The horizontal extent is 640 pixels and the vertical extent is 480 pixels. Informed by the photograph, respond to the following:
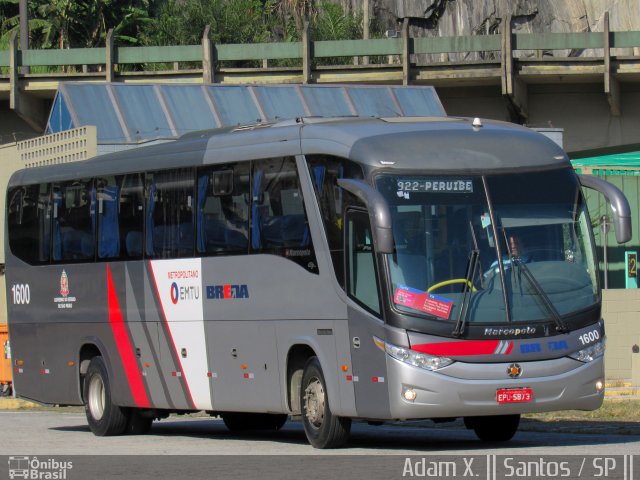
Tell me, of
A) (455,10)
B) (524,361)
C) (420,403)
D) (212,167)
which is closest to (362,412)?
(420,403)

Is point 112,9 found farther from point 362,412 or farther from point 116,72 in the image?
point 362,412

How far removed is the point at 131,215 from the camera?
1934 centimetres

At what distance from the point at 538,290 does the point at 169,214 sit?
5392 mm

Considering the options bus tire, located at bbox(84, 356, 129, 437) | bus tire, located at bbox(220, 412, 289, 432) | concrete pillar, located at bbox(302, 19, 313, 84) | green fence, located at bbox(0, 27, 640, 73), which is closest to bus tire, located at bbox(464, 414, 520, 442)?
bus tire, located at bbox(220, 412, 289, 432)

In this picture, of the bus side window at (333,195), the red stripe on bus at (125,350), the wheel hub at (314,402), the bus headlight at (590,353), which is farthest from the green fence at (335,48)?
the wheel hub at (314,402)

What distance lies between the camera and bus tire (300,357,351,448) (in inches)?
605

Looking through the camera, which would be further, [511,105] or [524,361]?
A: [511,105]

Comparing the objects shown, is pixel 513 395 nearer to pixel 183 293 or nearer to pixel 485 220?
pixel 485 220

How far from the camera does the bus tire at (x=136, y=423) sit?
19.9m

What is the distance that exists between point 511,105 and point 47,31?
3521cm

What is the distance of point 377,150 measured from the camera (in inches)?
595
